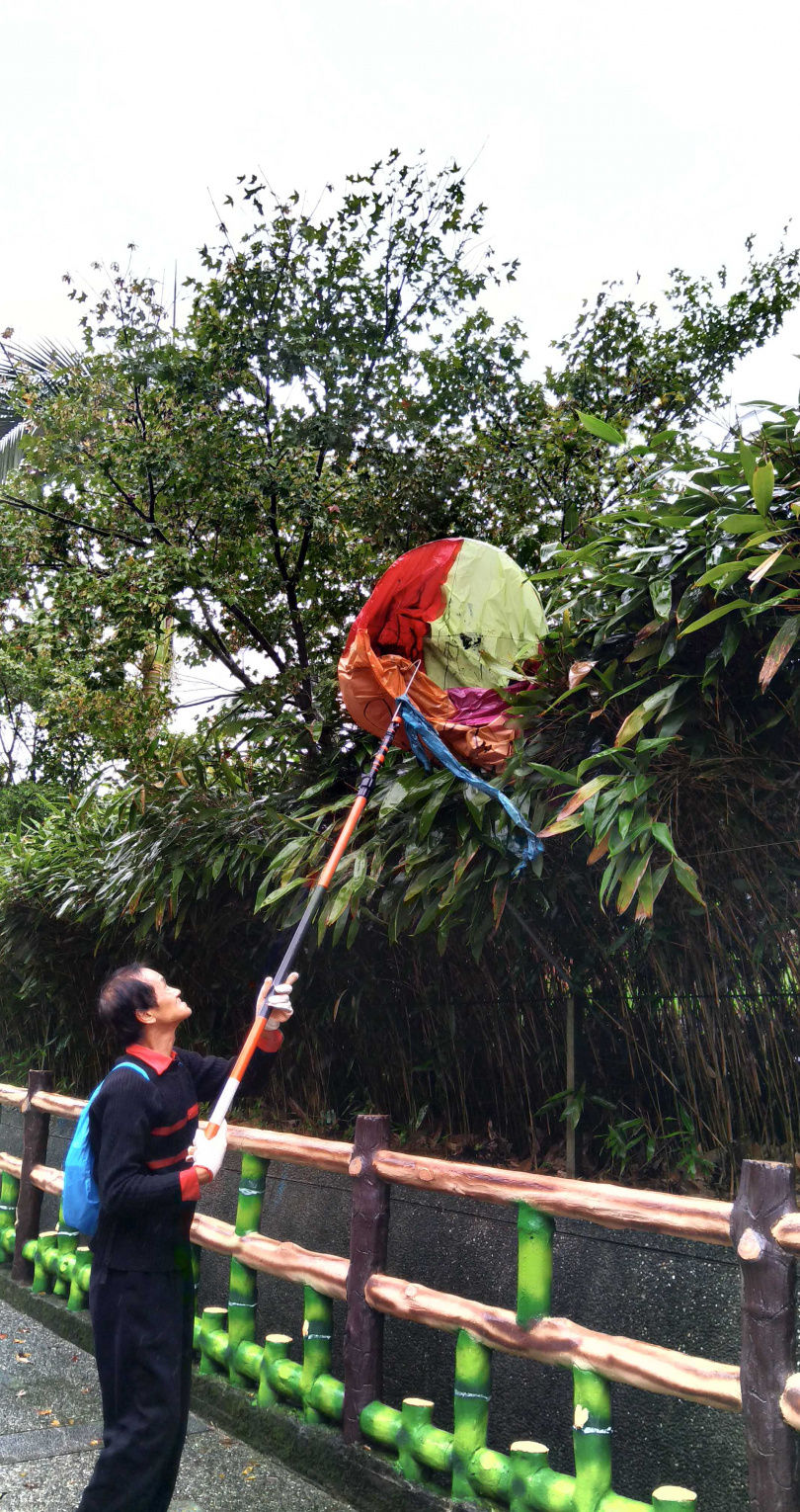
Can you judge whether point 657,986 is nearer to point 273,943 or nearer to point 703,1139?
point 703,1139

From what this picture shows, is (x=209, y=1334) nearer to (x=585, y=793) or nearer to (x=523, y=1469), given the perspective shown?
(x=523, y=1469)

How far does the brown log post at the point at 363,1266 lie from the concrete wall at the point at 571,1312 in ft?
0.57

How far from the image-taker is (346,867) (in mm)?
3574

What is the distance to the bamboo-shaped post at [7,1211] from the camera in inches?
227

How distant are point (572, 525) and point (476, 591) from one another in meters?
0.46

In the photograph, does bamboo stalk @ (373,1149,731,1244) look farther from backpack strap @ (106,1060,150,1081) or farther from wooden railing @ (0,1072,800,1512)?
backpack strap @ (106,1060,150,1081)

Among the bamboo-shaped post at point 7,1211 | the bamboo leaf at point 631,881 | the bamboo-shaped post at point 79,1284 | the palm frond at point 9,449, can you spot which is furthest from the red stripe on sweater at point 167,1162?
the palm frond at point 9,449

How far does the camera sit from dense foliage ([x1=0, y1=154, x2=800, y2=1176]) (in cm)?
290

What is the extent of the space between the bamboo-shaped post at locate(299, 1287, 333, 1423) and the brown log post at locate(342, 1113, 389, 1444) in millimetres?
177

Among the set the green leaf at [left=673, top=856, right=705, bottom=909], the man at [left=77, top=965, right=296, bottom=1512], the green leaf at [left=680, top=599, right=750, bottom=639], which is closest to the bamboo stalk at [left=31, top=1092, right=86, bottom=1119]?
the man at [left=77, top=965, right=296, bottom=1512]

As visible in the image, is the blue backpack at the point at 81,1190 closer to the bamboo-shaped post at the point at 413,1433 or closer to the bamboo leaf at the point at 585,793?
the bamboo-shaped post at the point at 413,1433

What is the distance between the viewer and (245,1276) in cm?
400

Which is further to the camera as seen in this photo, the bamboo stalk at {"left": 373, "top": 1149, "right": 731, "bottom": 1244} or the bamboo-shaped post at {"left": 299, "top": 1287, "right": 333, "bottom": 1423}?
the bamboo-shaped post at {"left": 299, "top": 1287, "right": 333, "bottom": 1423}

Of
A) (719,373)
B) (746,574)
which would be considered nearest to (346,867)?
(746,574)
